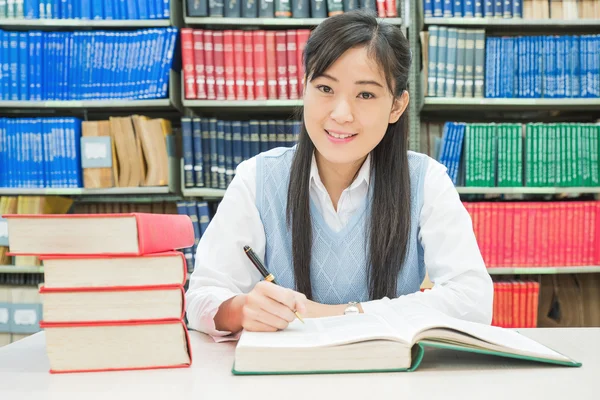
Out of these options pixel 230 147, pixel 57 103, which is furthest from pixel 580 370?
pixel 57 103

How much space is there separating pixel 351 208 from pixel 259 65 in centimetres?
137

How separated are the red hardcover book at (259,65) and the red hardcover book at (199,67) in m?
0.23

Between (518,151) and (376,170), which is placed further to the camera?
(518,151)

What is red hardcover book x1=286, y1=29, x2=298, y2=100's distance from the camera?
251 centimetres

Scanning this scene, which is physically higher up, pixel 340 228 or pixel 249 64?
pixel 249 64

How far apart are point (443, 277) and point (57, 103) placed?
78.0 inches

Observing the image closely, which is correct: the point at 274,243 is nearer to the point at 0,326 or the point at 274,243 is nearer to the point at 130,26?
the point at 130,26

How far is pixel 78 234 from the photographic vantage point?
2.32 feet

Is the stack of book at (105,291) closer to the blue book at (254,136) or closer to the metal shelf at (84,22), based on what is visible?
the blue book at (254,136)

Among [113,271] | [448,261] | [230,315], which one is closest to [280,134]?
[448,261]

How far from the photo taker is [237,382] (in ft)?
2.21

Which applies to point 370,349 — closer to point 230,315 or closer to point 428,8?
point 230,315

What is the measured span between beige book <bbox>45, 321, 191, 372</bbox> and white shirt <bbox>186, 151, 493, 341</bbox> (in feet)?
0.97

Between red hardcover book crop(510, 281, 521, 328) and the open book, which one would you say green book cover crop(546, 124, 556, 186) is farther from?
the open book
